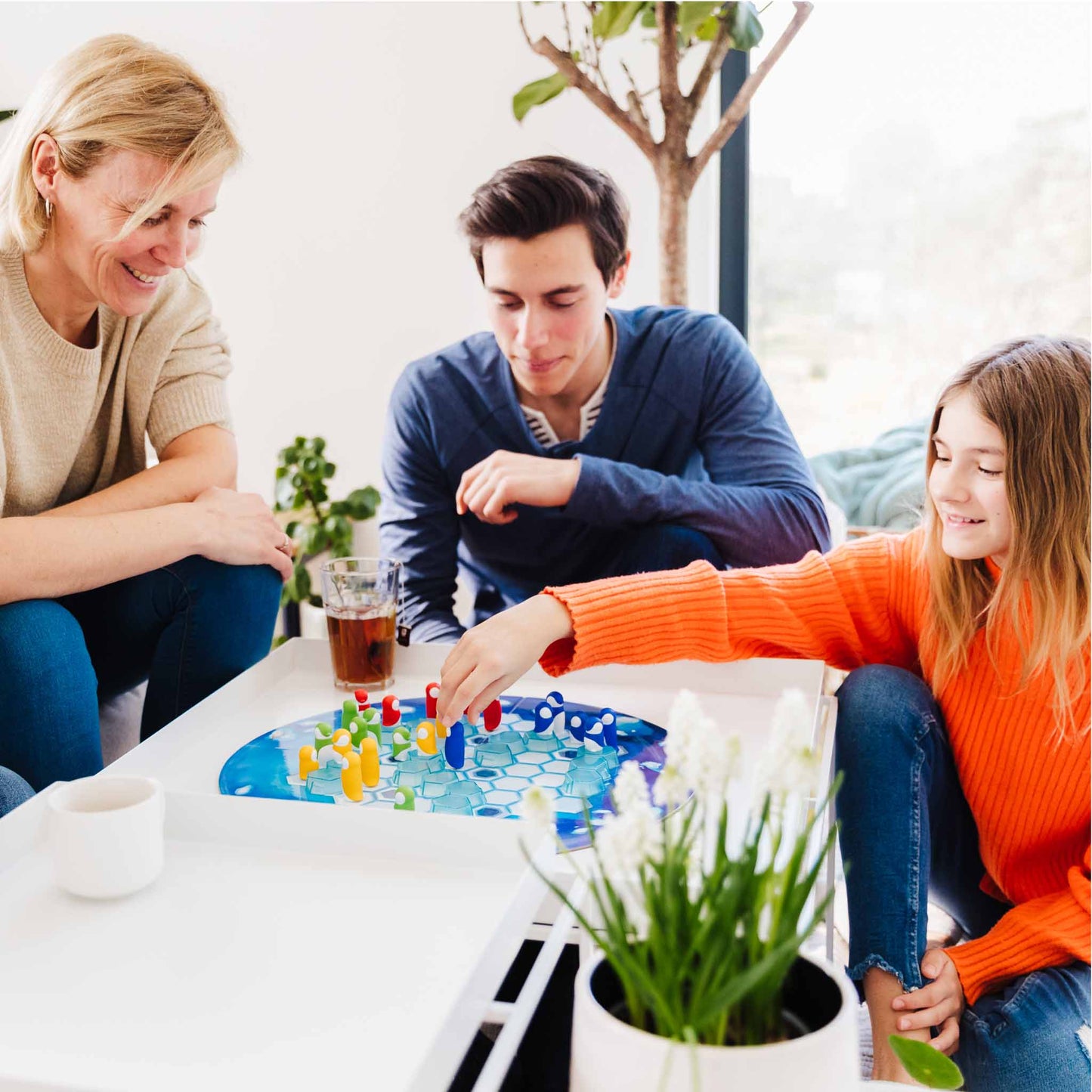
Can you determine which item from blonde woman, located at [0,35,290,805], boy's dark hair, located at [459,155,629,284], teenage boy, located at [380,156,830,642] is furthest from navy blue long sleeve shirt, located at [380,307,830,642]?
blonde woman, located at [0,35,290,805]

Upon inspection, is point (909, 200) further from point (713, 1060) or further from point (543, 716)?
point (713, 1060)

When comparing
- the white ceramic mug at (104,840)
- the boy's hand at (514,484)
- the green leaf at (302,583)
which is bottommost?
the green leaf at (302,583)

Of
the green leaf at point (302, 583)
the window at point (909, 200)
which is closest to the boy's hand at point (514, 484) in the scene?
the green leaf at point (302, 583)

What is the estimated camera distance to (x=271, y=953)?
0.84m

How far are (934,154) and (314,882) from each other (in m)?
2.54

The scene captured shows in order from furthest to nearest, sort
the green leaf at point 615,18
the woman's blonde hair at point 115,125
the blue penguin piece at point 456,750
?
the green leaf at point 615,18
the woman's blonde hair at point 115,125
the blue penguin piece at point 456,750

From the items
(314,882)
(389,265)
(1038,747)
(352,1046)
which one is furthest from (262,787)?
(389,265)

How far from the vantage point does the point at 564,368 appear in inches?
75.5

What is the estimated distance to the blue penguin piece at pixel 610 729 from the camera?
1233 millimetres

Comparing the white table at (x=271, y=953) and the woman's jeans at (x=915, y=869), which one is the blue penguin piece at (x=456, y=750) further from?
the woman's jeans at (x=915, y=869)

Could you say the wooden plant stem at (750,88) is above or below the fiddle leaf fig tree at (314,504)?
above

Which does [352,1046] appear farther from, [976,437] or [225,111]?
[225,111]

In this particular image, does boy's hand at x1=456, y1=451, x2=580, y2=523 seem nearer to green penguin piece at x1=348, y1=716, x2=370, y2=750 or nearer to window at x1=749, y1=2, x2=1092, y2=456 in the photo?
green penguin piece at x1=348, y1=716, x2=370, y2=750

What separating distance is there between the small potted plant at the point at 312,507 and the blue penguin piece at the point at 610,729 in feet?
5.27
